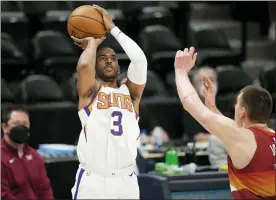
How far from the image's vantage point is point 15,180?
7.54 meters

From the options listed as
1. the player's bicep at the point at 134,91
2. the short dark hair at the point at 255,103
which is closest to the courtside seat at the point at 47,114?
the player's bicep at the point at 134,91

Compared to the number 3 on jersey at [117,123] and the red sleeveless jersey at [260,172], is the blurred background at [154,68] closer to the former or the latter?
the number 3 on jersey at [117,123]

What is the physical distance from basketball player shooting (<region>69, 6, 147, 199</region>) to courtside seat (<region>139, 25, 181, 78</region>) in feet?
16.4

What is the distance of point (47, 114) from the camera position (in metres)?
9.49

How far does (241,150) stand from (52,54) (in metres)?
5.91

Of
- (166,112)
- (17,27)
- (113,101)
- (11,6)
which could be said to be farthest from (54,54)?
(113,101)

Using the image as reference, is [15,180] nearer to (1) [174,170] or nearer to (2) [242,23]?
(1) [174,170]

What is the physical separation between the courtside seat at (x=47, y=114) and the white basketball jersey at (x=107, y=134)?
3.54 m

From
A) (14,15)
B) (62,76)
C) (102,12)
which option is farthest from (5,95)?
(102,12)

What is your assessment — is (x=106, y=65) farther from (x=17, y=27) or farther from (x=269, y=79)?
(x=17, y=27)

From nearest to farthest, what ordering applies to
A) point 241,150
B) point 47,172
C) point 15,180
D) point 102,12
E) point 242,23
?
point 241,150
point 102,12
point 15,180
point 47,172
point 242,23

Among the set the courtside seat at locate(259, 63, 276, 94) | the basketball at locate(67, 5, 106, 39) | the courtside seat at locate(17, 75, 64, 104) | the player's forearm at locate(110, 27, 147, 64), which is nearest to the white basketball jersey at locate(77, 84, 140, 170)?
the player's forearm at locate(110, 27, 147, 64)

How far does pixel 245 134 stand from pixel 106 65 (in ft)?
4.37

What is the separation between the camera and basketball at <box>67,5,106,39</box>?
5.98 meters
